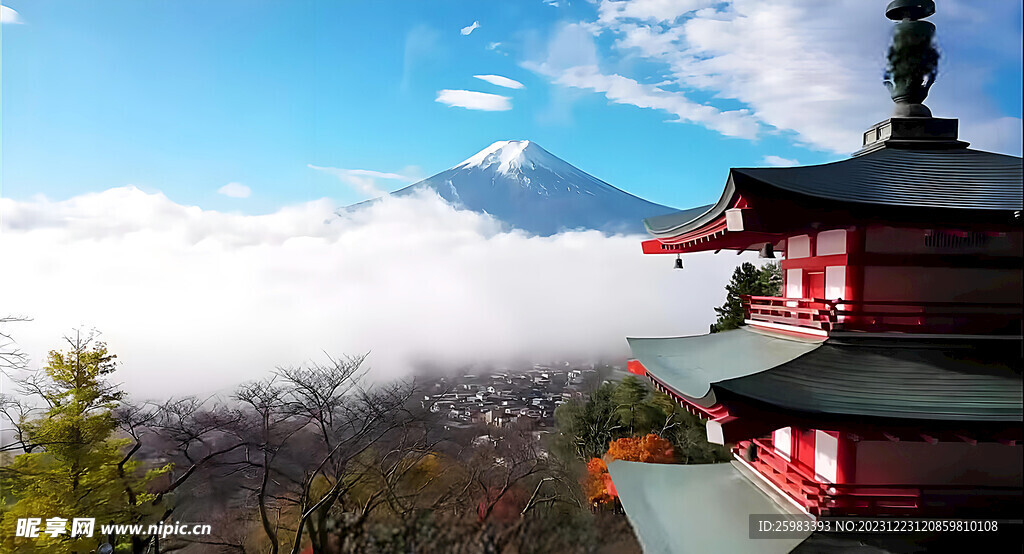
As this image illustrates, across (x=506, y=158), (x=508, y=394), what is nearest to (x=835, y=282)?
(x=508, y=394)

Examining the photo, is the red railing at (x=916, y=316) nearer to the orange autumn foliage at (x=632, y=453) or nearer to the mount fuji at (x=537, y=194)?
the orange autumn foliage at (x=632, y=453)

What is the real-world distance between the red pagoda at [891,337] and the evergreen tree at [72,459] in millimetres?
4266

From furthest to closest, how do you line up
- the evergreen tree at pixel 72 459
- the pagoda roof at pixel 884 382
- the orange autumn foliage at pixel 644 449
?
the orange autumn foliage at pixel 644 449 < the evergreen tree at pixel 72 459 < the pagoda roof at pixel 884 382

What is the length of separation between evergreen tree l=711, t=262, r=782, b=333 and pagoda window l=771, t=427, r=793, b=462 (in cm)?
480

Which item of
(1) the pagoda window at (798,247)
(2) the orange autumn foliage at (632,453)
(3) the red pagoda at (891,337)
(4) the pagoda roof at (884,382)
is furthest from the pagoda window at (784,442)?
(2) the orange autumn foliage at (632,453)

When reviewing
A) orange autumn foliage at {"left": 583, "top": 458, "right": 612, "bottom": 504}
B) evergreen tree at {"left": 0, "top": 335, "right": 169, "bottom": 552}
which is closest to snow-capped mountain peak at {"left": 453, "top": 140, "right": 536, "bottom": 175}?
orange autumn foliage at {"left": 583, "top": 458, "right": 612, "bottom": 504}

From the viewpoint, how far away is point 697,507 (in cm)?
230

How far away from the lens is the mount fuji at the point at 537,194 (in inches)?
552

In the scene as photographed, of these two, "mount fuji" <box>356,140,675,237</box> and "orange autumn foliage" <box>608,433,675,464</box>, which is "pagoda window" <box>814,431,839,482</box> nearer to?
"orange autumn foliage" <box>608,433,675,464</box>

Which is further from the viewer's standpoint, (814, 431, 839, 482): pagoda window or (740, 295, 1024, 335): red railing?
(814, 431, 839, 482): pagoda window

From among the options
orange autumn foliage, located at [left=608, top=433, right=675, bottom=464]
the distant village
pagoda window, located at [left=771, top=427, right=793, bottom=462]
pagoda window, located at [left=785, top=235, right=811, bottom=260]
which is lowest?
orange autumn foliage, located at [left=608, top=433, right=675, bottom=464]

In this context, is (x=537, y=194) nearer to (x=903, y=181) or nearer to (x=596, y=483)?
(x=596, y=483)

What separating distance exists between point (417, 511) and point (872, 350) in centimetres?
503

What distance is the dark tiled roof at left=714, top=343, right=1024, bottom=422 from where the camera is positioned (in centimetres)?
143
